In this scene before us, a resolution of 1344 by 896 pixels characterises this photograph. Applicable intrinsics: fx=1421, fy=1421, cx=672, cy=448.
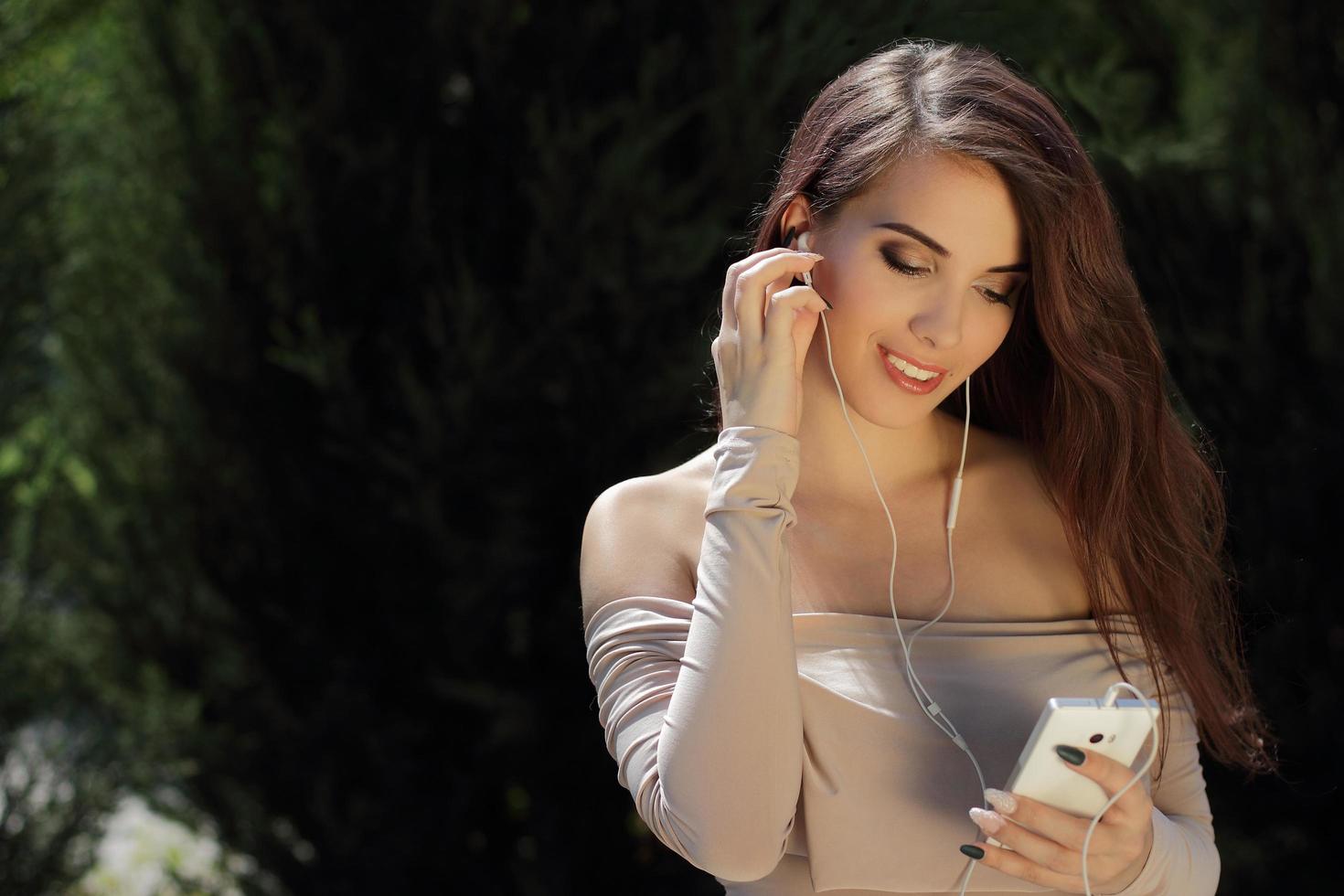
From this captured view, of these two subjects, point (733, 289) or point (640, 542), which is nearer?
point (733, 289)

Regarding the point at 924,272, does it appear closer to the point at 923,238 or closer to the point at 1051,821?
the point at 923,238

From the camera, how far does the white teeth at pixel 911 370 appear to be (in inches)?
73.4

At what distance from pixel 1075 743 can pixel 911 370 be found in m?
0.54

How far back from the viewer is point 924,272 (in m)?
1.82

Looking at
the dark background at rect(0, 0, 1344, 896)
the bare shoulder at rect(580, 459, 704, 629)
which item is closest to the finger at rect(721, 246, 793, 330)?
the bare shoulder at rect(580, 459, 704, 629)

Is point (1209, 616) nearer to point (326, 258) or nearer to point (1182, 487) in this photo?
point (1182, 487)

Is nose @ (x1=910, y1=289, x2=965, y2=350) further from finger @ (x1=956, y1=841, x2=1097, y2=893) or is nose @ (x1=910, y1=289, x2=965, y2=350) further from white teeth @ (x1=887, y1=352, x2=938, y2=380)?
finger @ (x1=956, y1=841, x2=1097, y2=893)

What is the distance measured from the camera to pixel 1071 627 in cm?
197

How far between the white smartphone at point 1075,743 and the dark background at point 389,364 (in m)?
1.47

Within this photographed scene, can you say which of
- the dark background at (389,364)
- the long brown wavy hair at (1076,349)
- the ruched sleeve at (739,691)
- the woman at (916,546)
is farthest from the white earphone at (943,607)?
the dark background at (389,364)

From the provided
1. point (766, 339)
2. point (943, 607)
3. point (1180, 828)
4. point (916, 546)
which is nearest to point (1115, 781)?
point (1180, 828)

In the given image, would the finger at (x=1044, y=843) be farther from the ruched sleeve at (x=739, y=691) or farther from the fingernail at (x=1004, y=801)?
the ruched sleeve at (x=739, y=691)

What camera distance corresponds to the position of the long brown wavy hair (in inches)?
72.4

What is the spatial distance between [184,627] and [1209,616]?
8.24ft
